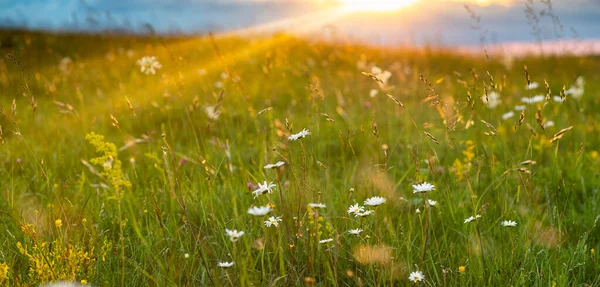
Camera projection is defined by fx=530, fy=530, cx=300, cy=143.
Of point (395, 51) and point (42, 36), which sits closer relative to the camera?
point (395, 51)

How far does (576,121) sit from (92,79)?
6797 millimetres

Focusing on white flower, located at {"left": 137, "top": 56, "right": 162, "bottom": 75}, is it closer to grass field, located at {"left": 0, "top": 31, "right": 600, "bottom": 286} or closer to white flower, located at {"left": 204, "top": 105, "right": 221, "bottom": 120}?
grass field, located at {"left": 0, "top": 31, "right": 600, "bottom": 286}

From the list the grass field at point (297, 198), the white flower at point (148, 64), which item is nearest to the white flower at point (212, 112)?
the grass field at point (297, 198)

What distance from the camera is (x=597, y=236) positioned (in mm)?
2963

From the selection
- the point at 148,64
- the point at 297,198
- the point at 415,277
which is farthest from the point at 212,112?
the point at 415,277

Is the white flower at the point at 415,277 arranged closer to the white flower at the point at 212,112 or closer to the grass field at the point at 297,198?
the grass field at the point at 297,198

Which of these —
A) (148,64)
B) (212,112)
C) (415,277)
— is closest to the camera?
(415,277)

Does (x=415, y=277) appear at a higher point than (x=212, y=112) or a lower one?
lower

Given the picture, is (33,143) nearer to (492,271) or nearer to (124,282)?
(124,282)

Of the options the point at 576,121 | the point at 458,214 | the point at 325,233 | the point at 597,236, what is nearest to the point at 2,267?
the point at 325,233

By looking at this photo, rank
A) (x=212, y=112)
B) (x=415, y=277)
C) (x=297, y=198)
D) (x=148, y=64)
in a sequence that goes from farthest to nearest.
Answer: (x=212, y=112) < (x=148, y=64) < (x=297, y=198) < (x=415, y=277)

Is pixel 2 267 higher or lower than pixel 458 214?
higher

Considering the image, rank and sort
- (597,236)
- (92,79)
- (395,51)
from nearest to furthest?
(597,236), (92,79), (395,51)

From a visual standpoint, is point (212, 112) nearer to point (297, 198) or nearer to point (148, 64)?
point (148, 64)
